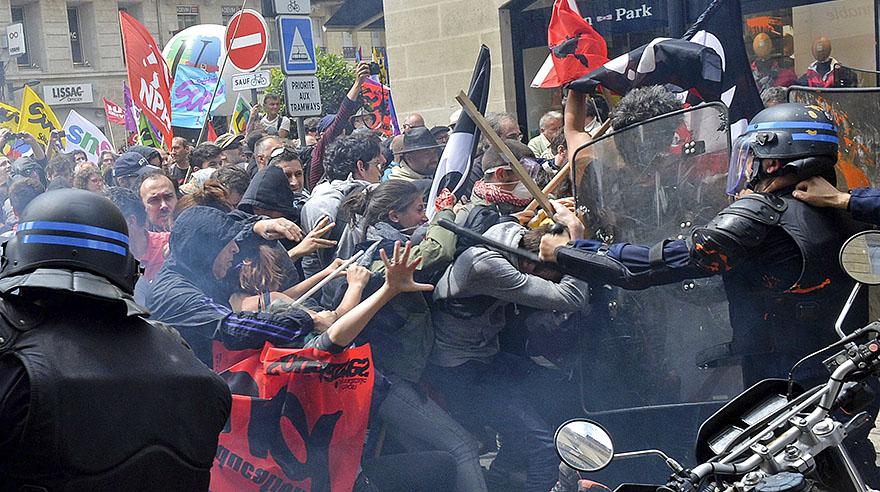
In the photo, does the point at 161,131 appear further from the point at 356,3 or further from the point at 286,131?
the point at 356,3

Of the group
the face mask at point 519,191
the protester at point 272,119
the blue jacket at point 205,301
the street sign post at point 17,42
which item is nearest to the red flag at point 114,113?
the protester at point 272,119

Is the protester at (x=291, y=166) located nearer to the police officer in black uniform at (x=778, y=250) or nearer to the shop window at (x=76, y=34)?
the police officer in black uniform at (x=778, y=250)

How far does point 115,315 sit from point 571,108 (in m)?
3.05

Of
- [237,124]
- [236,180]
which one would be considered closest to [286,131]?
[237,124]

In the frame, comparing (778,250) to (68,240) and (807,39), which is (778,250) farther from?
(807,39)

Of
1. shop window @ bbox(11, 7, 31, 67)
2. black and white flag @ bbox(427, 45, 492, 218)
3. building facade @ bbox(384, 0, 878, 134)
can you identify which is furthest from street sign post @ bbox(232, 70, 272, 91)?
shop window @ bbox(11, 7, 31, 67)

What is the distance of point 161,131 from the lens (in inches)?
436

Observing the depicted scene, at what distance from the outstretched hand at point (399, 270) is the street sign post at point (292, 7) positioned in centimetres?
543

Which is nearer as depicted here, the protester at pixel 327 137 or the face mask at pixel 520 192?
the face mask at pixel 520 192

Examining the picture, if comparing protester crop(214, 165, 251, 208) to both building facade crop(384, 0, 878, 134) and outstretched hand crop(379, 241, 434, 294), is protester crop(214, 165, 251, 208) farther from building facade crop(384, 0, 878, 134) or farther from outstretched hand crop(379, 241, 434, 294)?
building facade crop(384, 0, 878, 134)

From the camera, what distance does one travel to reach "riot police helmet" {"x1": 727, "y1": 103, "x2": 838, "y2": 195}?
3514 millimetres

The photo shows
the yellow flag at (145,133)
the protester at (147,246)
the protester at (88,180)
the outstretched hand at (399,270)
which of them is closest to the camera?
the outstretched hand at (399,270)

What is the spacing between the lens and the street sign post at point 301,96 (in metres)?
9.30

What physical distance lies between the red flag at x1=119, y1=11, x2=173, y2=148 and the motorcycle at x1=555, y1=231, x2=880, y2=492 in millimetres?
9158
